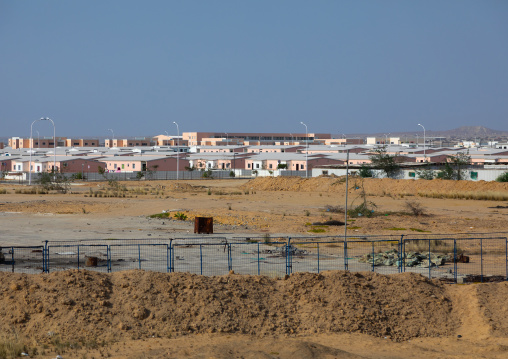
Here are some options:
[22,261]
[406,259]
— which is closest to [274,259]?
[406,259]

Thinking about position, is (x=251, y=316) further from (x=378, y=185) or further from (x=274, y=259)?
(x=378, y=185)

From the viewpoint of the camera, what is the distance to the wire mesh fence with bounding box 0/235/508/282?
24234mm

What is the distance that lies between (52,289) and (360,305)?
347 inches

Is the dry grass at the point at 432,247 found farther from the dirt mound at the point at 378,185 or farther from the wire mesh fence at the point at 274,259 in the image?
the dirt mound at the point at 378,185

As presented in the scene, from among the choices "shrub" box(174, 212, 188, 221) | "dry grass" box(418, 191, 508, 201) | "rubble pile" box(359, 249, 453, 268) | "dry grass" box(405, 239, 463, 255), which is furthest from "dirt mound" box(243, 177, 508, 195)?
"rubble pile" box(359, 249, 453, 268)

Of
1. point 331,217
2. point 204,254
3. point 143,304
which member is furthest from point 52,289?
point 331,217

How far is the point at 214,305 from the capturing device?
62.4 ft

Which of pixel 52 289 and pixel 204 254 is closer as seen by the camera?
pixel 52 289

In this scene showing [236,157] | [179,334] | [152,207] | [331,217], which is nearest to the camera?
[179,334]

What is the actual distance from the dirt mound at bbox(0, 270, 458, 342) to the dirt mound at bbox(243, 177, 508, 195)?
43468mm

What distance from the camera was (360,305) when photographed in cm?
1991

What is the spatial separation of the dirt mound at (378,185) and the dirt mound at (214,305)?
43468 millimetres

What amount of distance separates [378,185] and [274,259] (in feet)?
157

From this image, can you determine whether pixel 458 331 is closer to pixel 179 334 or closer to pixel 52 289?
pixel 179 334
